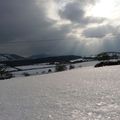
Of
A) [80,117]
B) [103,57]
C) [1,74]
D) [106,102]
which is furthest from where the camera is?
[103,57]

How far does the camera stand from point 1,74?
475 feet

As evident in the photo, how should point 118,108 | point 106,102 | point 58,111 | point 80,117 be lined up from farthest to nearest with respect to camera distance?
point 106,102
point 58,111
point 118,108
point 80,117

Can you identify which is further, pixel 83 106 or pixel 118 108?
pixel 83 106

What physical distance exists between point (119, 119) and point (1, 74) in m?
133

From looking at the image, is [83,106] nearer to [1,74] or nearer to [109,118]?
[109,118]

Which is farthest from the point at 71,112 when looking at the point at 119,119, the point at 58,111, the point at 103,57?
the point at 103,57

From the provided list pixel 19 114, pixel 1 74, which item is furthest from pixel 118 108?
pixel 1 74

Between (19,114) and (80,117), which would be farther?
(19,114)

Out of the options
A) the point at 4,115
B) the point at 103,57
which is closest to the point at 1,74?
the point at 103,57

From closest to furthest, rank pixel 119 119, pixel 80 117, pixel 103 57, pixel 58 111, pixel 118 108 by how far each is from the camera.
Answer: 1. pixel 119 119
2. pixel 80 117
3. pixel 118 108
4. pixel 58 111
5. pixel 103 57

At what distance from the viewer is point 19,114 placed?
67.5 ft

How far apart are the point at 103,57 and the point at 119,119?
150 meters

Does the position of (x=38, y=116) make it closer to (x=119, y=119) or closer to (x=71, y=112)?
(x=71, y=112)

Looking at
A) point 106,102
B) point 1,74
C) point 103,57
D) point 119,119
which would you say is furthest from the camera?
point 103,57
